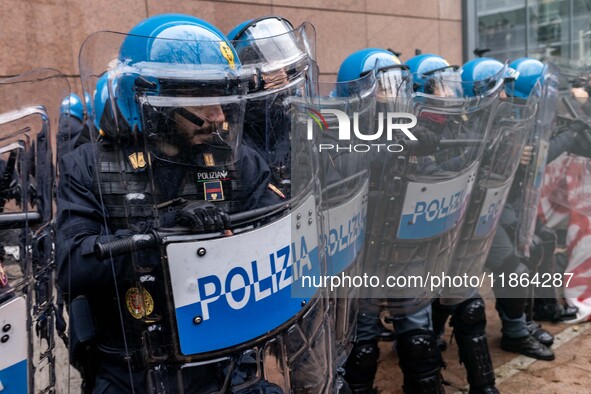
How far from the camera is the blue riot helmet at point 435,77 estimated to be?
9.84 ft

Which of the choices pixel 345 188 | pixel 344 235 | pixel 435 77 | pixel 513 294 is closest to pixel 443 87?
pixel 435 77

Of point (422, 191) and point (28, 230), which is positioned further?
point (422, 191)

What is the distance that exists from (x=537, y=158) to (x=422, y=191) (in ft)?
3.93

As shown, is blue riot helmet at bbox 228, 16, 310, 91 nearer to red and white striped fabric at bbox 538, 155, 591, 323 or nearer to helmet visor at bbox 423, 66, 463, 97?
helmet visor at bbox 423, 66, 463, 97

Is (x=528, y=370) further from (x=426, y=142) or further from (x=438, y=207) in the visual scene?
(x=426, y=142)

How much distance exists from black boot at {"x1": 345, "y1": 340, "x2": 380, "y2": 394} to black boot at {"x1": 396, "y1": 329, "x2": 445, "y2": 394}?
0.17 meters

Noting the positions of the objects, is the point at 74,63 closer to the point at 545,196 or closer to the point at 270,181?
the point at 545,196

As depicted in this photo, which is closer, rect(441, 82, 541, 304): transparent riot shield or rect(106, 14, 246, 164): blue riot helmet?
rect(106, 14, 246, 164): blue riot helmet

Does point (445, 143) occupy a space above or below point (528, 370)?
above

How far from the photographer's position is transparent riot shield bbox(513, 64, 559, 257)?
11.2 feet

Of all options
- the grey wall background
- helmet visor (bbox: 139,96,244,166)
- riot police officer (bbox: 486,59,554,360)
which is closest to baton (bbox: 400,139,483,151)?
riot police officer (bbox: 486,59,554,360)

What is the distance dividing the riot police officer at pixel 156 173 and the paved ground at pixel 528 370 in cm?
252

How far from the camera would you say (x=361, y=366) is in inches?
116

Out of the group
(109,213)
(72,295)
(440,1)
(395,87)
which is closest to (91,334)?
(72,295)
